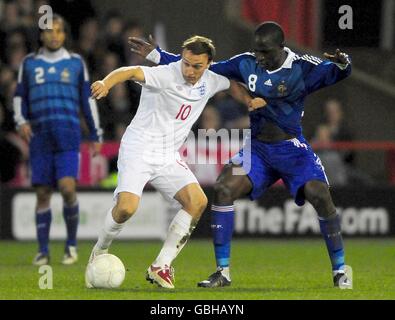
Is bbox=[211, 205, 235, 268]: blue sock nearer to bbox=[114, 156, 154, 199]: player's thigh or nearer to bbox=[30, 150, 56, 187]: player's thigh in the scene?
bbox=[114, 156, 154, 199]: player's thigh

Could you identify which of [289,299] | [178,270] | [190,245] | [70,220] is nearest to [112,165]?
[190,245]

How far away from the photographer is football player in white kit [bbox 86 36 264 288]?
9.73m

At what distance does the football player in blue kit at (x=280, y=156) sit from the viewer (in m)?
9.87

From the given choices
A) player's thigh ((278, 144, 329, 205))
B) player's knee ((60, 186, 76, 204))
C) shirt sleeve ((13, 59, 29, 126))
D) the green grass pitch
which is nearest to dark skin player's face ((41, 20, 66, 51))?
shirt sleeve ((13, 59, 29, 126))

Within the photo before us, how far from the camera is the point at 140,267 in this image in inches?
475

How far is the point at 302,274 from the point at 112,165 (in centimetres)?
542

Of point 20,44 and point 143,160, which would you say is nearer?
point 143,160

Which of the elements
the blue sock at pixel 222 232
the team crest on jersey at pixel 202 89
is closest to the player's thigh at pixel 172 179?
the blue sock at pixel 222 232

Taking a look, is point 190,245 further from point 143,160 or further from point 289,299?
point 289,299

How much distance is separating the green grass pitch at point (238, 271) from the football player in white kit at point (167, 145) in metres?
0.44

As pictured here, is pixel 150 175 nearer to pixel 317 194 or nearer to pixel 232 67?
pixel 232 67

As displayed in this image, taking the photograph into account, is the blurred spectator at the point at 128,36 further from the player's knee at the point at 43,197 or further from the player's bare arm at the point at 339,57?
the player's bare arm at the point at 339,57

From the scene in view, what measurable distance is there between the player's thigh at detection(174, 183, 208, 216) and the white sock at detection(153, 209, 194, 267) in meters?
0.06

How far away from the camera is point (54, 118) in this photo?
12.6m
